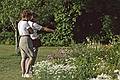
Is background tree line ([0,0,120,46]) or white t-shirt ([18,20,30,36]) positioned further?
background tree line ([0,0,120,46])

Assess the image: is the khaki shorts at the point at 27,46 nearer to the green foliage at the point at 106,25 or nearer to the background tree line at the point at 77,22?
the background tree line at the point at 77,22

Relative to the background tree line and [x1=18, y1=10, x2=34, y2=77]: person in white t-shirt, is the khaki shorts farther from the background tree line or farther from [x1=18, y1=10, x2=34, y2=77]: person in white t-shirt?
the background tree line

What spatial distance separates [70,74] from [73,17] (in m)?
18.1

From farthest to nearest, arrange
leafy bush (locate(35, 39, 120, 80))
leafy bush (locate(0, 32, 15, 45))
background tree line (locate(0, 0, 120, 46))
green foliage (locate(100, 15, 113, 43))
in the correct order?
leafy bush (locate(0, 32, 15, 45)), green foliage (locate(100, 15, 113, 43)), background tree line (locate(0, 0, 120, 46)), leafy bush (locate(35, 39, 120, 80))

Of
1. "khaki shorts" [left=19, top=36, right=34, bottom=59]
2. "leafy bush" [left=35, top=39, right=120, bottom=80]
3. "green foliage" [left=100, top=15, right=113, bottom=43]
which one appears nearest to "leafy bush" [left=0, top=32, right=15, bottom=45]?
"green foliage" [left=100, top=15, right=113, bottom=43]

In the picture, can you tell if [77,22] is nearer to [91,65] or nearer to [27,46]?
[27,46]

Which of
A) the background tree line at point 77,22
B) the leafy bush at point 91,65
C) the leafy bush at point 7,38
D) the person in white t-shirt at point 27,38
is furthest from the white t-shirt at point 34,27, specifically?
the leafy bush at point 7,38

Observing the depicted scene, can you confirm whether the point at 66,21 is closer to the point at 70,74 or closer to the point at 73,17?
the point at 73,17

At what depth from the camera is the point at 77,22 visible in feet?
94.4

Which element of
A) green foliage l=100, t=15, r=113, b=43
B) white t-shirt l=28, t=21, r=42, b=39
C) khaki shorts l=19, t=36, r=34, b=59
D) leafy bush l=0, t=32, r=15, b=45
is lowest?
leafy bush l=0, t=32, r=15, b=45


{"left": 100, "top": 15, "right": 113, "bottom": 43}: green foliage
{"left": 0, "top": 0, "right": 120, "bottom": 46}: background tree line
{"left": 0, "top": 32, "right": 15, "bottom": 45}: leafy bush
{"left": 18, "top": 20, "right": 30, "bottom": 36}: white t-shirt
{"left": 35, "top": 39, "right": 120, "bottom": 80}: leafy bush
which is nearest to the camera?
{"left": 35, "top": 39, "right": 120, "bottom": 80}: leafy bush

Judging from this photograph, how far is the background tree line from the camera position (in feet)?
88.3

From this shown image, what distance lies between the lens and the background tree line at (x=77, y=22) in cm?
2691

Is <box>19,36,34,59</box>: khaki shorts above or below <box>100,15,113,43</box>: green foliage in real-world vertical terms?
above
